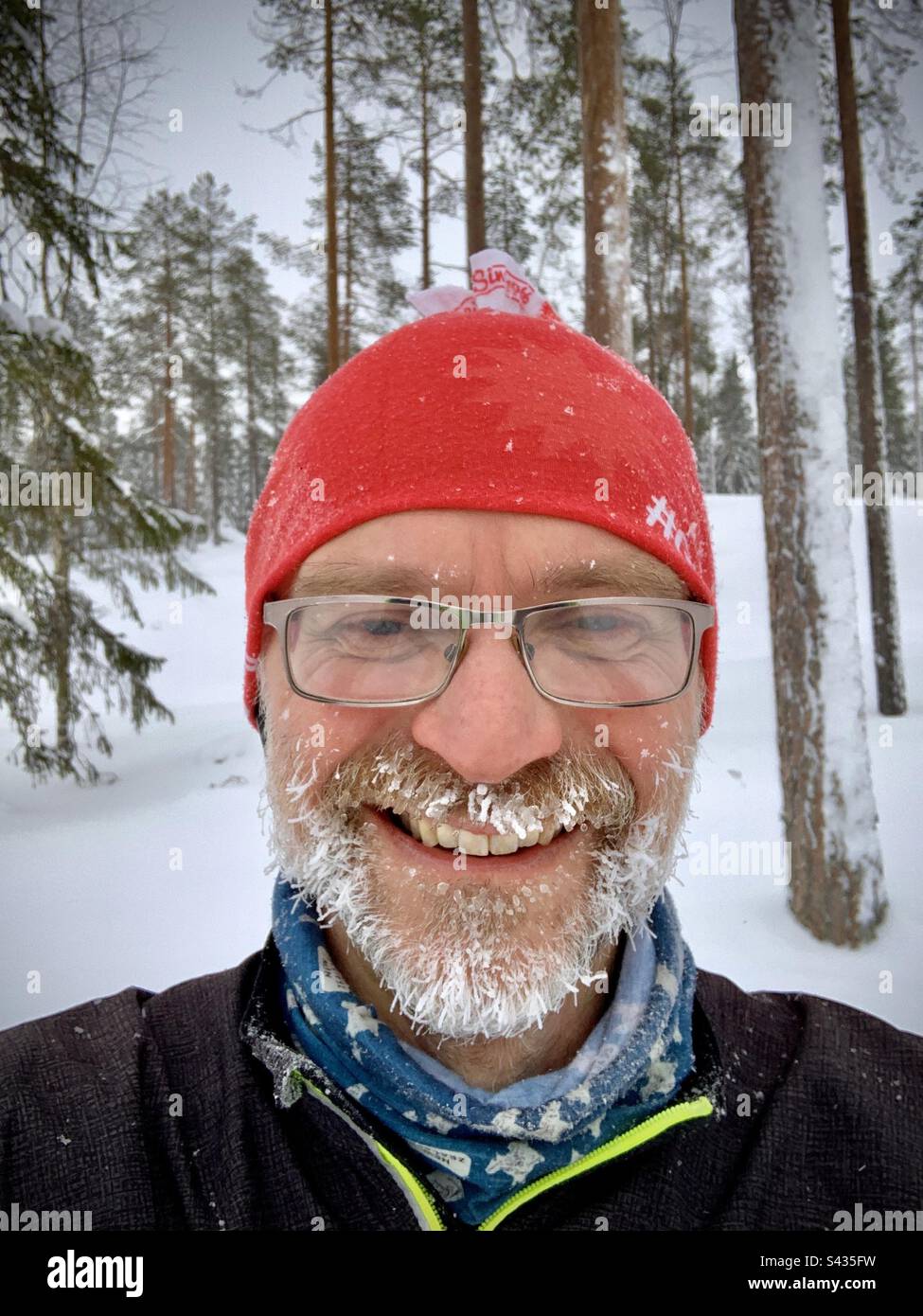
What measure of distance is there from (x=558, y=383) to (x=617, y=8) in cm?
469

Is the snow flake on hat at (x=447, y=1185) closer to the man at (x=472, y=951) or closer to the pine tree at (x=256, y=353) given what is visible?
the man at (x=472, y=951)

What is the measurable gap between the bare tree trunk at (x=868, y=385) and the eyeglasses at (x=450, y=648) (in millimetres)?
8266

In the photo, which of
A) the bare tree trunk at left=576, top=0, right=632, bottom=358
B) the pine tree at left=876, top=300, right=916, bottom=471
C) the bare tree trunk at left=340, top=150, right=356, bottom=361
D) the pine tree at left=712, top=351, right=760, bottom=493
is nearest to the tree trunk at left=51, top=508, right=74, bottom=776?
the bare tree trunk at left=340, top=150, right=356, bottom=361

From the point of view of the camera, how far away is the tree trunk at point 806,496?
3.51 metres

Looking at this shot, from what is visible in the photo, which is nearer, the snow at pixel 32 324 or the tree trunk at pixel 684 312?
the snow at pixel 32 324

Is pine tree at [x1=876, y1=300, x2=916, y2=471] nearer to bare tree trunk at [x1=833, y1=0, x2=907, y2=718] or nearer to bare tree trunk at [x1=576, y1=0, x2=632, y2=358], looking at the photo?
bare tree trunk at [x1=833, y1=0, x2=907, y2=718]

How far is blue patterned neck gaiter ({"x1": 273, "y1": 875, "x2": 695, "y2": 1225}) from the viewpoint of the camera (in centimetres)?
106

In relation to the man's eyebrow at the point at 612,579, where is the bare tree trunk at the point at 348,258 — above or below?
above

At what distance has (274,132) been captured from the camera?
531 centimetres

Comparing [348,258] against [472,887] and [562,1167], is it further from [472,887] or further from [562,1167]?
[562,1167]

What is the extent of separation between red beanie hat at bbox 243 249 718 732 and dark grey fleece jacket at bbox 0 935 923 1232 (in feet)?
2.49

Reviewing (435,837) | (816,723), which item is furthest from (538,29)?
(435,837)

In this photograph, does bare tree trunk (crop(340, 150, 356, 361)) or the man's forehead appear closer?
the man's forehead

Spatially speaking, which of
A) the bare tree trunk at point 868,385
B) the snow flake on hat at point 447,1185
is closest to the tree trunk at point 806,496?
the snow flake on hat at point 447,1185
